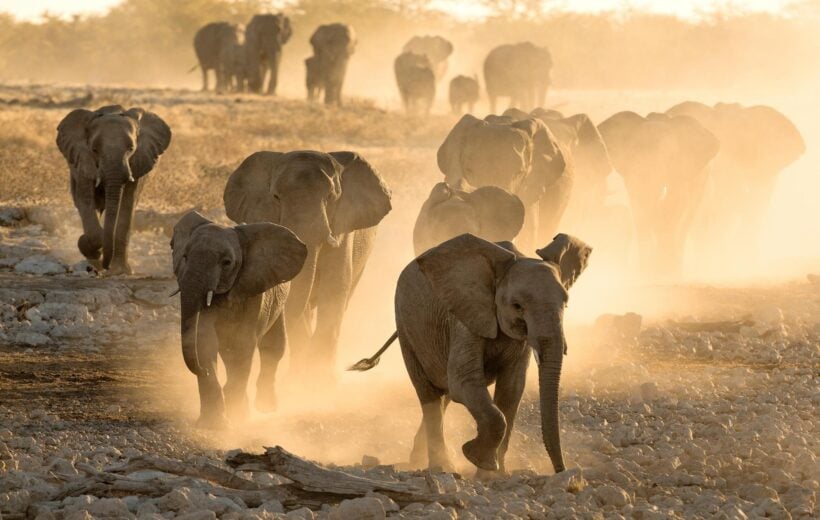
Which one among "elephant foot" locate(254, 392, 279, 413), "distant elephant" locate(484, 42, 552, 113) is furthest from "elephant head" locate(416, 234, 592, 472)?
"distant elephant" locate(484, 42, 552, 113)

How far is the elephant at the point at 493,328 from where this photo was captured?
27.3 ft

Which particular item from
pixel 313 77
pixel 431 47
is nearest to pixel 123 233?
pixel 313 77

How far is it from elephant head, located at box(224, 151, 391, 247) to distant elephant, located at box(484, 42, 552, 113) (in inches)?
1173

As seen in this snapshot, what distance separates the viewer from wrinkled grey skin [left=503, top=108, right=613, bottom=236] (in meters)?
19.5

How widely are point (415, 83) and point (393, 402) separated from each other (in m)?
31.9

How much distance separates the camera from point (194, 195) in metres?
21.8

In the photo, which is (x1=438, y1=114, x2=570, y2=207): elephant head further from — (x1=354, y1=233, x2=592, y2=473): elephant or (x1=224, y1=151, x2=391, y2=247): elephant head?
(x1=354, y1=233, x2=592, y2=473): elephant

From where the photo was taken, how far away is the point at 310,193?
12.4 metres

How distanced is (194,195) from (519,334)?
Answer: 541 inches

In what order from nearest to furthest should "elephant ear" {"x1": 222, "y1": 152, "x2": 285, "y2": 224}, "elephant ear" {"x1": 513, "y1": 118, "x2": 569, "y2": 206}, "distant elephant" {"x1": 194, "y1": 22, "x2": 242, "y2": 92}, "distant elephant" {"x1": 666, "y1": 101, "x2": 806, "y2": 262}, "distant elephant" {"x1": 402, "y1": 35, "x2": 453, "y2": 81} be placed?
1. "elephant ear" {"x1": 222, "y1": 152, "x2": 285, "y2": 224}
2. "elephant ear" {"x1": 513, "y1": 118, "x2": 569, "y2": 206}
3. "distant elephant" {"x1": 666, "y1": 101, "x2": 806, "y2": 262}
4. "distant elephant" {"x1": 194, "y1": 22, "x2": 242, "y2": 92}
5. "distant elephant" {"x1": 402, "y1": 35, "x2": 453, "y2": 81}

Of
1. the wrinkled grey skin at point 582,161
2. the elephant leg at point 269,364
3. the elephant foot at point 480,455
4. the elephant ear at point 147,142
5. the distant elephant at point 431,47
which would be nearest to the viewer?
the elephant foot at point 480,455

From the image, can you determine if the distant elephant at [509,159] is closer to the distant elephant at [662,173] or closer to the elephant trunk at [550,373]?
the distant elephant at [662,173]

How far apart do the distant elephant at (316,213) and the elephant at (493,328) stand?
2984 millimetres

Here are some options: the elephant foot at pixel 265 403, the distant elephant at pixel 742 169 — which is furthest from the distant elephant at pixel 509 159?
the distant elephant at pixel 742 169
